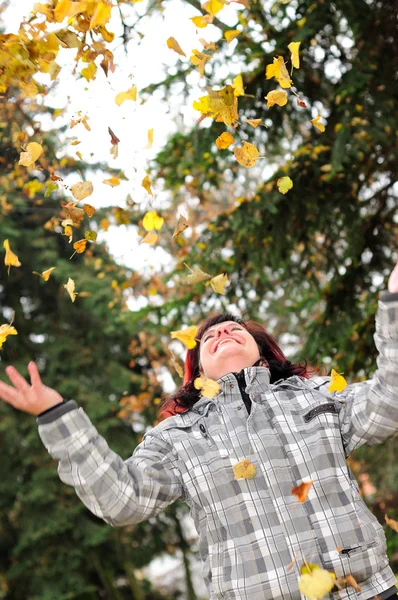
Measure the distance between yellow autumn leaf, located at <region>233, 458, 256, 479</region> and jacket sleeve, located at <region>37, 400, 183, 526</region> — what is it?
235 mm

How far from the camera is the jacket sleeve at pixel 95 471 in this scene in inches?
69.2

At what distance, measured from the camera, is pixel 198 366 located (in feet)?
8.60

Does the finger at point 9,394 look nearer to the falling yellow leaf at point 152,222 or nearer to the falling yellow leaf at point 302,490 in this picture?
the falling yellow leaf at point 302,490

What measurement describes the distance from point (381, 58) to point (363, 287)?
1484mm

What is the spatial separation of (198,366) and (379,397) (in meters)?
0.83

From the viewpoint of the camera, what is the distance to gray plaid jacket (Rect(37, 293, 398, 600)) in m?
1.82

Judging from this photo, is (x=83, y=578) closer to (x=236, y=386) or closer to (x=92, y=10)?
(x=236, y=386)

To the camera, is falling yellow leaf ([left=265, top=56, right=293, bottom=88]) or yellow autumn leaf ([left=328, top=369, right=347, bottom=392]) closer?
yellow autumn leaf ([left=328, top=369, right=347, bottom=392])

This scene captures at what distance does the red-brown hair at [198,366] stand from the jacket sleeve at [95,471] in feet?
1.63

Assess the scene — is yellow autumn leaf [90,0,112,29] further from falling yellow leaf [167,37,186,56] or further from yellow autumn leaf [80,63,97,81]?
yellow autumn leaf [80,63,97,81]

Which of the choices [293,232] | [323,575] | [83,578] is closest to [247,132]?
[293,232]

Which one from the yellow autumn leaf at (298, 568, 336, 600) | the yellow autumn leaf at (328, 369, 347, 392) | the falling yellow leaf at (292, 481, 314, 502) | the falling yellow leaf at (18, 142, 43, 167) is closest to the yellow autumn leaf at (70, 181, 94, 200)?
the falling yellow leaf at (18, 142, 43, 167)

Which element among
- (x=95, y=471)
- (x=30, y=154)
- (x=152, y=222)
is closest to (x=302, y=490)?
(x=95, y=471)

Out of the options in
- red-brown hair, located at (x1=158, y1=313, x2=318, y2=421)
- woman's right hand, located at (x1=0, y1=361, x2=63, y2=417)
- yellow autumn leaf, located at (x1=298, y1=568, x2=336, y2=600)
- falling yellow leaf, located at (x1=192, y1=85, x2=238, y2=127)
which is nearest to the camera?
yellow autumn leaf, located at (x1=298, y1=568, x2=336, y2=600)
